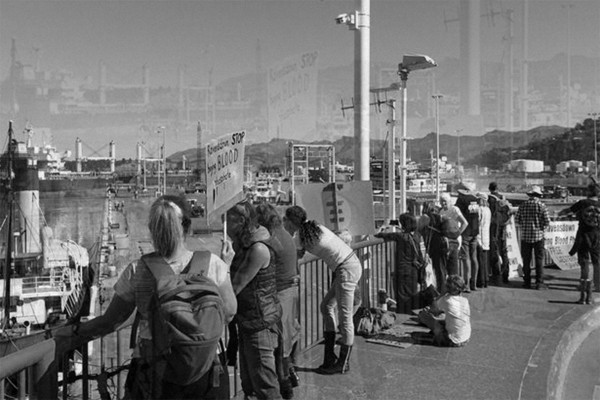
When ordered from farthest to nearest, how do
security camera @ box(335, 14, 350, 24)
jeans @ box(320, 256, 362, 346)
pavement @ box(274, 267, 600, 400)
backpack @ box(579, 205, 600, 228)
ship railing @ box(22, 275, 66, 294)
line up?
ship railing @ box(22, 275, 66, 294)
backpack @ box(579, 205, 600, 228)
security camera @ box(335, 14, 350, 24)
jeans @ box(320, 256, 362, 346)
pavement @ box(274, 267, 600, 400)

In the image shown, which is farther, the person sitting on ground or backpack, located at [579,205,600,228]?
backpack, located at [579,205,600,228]

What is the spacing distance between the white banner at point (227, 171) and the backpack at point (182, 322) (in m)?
4.03

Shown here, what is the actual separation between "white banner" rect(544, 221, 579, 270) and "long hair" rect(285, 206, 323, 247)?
738 cm

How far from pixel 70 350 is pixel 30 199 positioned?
155 feet

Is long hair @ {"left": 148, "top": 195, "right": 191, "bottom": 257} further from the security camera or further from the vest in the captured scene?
the security camera

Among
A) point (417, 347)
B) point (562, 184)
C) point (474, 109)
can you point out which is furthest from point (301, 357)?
point (562, 184)

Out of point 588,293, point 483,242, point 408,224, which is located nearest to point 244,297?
point 408,224

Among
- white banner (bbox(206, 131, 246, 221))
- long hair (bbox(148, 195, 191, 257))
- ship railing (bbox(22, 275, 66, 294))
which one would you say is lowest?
ship railing (bbox(22, 275, 66, 294))

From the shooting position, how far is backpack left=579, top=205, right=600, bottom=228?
7863 millimetres

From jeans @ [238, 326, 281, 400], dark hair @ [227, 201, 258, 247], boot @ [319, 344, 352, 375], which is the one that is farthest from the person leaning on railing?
jeans @ [238, 326, 281, 400]

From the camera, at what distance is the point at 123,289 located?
269cm

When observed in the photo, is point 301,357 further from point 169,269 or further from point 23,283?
point 23,283

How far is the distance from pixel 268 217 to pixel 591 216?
6.14 meters

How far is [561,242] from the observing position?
1093cm
